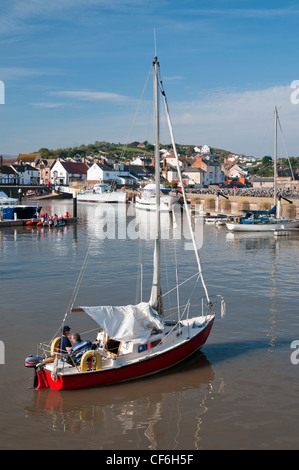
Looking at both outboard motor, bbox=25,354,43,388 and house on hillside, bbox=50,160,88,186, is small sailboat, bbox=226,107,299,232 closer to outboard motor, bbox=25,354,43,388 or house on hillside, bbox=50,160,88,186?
outboard motor, bbox=25,354,43,388

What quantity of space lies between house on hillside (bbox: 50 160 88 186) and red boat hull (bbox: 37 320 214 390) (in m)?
157

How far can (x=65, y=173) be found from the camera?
171000mm

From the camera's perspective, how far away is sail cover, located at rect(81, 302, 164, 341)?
1608cm

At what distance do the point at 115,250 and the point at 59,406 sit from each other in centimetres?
3084

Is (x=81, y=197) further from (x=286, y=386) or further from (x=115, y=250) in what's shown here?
(x=286, y=386)

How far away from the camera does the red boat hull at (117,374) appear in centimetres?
1538

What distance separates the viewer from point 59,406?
1484cm

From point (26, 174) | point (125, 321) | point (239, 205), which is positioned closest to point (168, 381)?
point (125, 321)

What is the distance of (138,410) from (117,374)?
5.07 ft

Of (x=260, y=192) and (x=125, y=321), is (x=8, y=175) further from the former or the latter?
(x=125, y=321)

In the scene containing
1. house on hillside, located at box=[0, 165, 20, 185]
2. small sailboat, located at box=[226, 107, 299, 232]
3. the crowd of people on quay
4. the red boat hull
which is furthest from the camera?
house on hillside, located at box=[0, 165, 20, 185]

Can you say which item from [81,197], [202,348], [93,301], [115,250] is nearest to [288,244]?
[115,250]

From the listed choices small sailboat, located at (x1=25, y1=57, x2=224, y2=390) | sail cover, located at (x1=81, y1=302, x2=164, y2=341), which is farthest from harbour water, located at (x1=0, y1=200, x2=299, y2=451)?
sail cover, located at (x1=81, y1=302, x2=164, y2=341)
